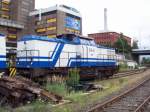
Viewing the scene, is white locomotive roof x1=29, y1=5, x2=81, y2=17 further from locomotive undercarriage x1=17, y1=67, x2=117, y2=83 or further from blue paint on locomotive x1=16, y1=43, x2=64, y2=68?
blue paint on locomotive x1=16, y1=43, x2=64, y2=68

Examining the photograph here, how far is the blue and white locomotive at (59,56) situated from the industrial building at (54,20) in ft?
265

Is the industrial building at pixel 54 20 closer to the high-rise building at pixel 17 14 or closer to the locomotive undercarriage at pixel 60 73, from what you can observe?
the high-rise building at pixel 17 14

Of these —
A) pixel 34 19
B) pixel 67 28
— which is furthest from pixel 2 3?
pixel 67 28

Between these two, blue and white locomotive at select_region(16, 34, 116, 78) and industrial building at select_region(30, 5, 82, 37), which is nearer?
blue and white locomotive at select_region(16, 34, 116, 78)

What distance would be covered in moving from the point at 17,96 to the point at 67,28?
325ft

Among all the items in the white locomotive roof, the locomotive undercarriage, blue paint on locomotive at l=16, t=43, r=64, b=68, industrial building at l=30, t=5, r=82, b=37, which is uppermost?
the white locomotive roof

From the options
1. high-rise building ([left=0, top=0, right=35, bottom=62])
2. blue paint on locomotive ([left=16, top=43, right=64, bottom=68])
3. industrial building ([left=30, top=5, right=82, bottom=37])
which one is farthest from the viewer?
industrial building ([left=30, top=5, right=82, bottom=37])

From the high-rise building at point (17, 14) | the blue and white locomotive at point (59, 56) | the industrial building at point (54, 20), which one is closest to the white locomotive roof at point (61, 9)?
the industrial building at point (54, 20)

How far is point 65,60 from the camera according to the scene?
19953 millimetres

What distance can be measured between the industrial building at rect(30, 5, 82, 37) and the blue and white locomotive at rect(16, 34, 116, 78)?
8063 cm

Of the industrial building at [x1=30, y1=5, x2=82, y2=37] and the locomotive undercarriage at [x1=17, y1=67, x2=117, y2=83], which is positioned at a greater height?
the industrial building at [x1=30, y1=5, x2=82, y2=37]

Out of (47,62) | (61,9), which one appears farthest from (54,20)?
(47,62)

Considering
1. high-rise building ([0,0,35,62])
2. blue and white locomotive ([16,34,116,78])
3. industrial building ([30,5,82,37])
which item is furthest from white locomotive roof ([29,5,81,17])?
blue and white locomotive ([16,34,116,78])

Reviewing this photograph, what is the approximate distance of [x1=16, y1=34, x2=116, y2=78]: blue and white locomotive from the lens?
17.3m
